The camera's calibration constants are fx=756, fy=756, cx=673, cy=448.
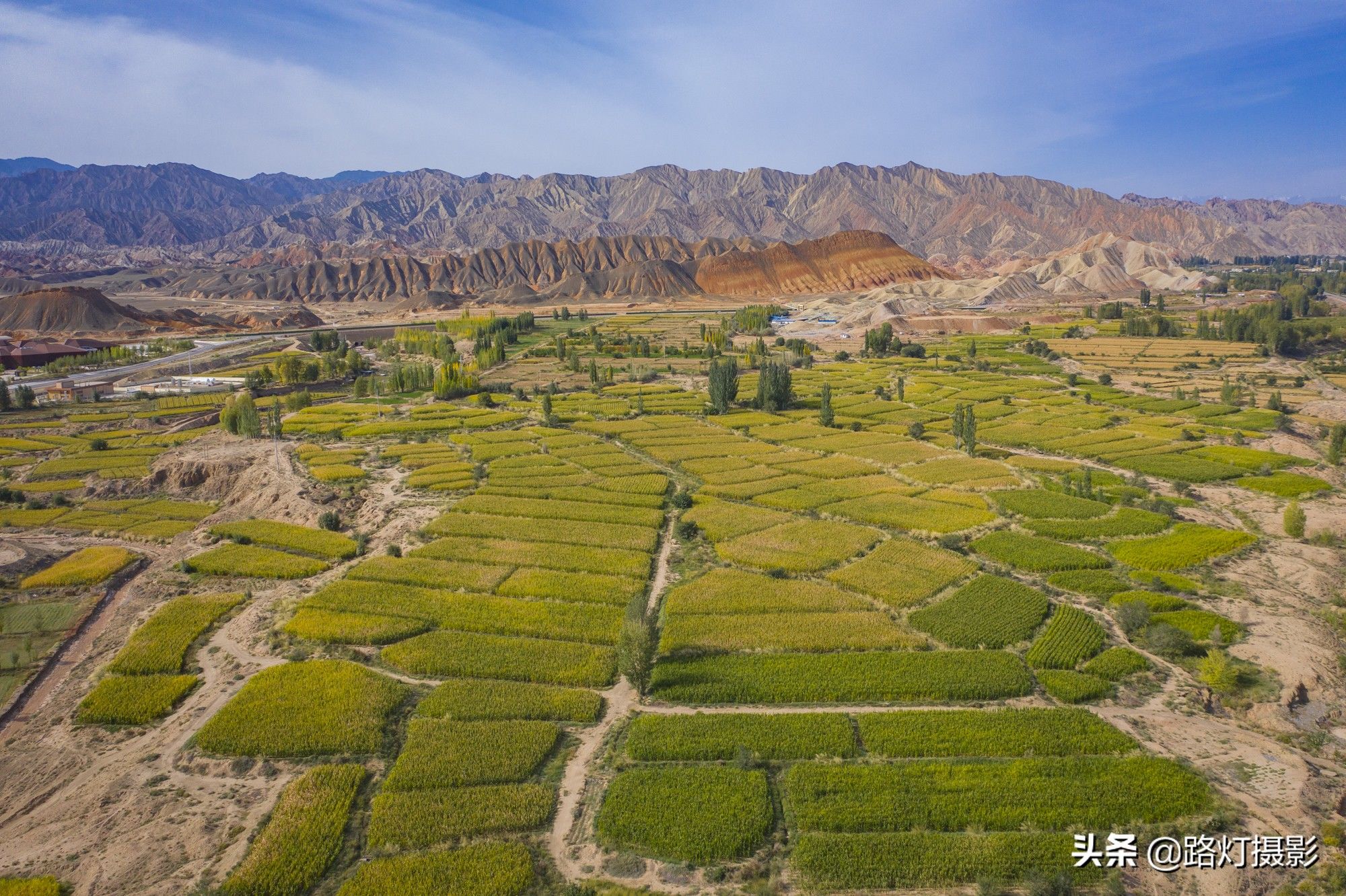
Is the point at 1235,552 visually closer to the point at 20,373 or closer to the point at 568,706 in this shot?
the point at 568,706

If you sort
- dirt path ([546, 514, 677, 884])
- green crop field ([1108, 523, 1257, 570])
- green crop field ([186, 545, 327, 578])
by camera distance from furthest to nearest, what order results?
green crop field ([186, 545, 327, 578])
green crop field ([1108, 523, 1257, 570])
dirt path ([546, 514, 677, 884])

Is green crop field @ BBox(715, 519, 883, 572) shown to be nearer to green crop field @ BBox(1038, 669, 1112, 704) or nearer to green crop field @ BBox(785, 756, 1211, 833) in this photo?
green crop field @ BBox(1038, 669, 1112, 704)

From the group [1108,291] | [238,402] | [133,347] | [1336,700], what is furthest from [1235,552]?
[1108,291]

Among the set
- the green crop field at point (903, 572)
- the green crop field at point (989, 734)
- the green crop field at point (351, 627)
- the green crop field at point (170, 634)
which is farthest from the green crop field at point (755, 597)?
the green crop field at point (170, 634)

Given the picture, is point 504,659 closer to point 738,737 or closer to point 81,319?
point 738,737

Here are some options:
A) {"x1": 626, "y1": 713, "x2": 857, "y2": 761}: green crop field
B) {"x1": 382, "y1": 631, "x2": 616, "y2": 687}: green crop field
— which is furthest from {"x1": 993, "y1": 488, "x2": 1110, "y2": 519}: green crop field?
{"x1": 382, "y1": 631, "x2": 616, "y2": 687}: green crop field

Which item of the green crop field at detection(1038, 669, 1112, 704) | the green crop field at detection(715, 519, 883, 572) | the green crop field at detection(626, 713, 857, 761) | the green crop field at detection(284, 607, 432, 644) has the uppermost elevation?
the green crop field at detection(715, 519, 883, 572)

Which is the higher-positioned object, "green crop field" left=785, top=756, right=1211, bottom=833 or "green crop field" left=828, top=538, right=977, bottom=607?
"green crop field" left=828, top=538, right=977, bottom=607
